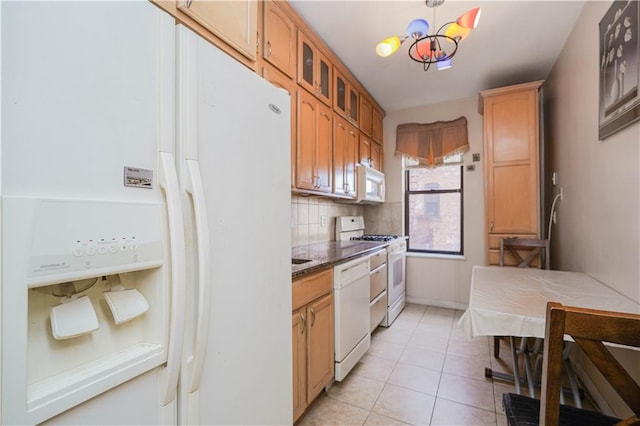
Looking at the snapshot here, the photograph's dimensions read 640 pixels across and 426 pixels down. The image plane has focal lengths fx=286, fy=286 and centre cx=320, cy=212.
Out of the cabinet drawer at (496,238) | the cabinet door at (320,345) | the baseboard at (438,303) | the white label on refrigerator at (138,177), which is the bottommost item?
the baseboard at (438,303)

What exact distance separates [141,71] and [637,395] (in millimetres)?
1556

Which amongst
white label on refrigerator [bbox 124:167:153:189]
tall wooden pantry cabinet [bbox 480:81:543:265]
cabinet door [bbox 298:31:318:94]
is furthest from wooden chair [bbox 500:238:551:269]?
white label on refrigerator [bbox 124:167:153:189]

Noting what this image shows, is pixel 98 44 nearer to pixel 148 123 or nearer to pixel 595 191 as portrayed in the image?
pixel 148 123

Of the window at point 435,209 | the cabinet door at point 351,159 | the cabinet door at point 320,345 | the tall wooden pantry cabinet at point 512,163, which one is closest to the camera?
the cabinet door at point 320,345

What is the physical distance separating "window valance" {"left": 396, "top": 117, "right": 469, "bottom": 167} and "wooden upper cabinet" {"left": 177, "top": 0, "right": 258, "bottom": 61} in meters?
3.01

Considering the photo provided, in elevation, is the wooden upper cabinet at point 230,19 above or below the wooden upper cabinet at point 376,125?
below

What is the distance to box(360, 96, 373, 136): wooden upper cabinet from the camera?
132 inches

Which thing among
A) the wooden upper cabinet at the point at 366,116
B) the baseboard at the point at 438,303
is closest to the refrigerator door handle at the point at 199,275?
the wooden upper cabinet at the point at 366,116

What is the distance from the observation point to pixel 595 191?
1.93 m

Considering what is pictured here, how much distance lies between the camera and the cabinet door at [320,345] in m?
1.65

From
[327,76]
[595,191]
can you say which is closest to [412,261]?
[595,191]

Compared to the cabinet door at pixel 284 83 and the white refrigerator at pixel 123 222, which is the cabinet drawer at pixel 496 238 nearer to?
the cabinet door at pixel 284 83

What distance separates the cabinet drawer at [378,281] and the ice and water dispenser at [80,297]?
2152 mm

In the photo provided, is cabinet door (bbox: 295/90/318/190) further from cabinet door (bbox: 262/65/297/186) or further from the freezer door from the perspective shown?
the freezer door
